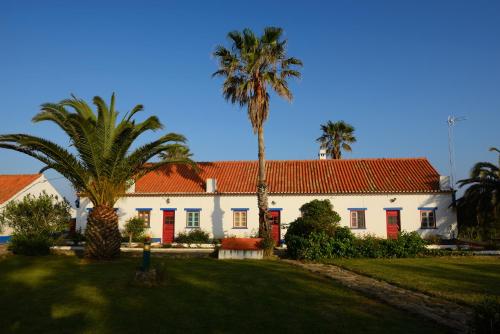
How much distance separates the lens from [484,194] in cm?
2427

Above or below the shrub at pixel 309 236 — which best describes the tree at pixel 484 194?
above

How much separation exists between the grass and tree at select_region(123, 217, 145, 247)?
12.6 metres

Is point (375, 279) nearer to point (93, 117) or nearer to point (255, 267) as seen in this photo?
point (255, 267)

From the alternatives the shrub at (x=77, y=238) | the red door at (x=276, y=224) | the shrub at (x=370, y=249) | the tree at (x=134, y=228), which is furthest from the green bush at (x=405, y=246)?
the shrub at (x=77, y=238)

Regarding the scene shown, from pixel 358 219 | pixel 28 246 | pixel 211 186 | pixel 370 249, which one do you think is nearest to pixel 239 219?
pixel 211 186

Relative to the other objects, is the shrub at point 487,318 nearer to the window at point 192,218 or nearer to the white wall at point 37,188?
the window at point 192,218

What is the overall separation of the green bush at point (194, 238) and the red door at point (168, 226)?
3.42 ft

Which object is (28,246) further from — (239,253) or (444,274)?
(444,274)

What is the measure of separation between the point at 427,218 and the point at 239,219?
12.6 metres

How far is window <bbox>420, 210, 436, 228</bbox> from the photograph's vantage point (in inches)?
1046

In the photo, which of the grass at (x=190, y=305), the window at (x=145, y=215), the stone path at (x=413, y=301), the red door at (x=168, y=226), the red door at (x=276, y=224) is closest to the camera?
the grass at (x=190, y=305)

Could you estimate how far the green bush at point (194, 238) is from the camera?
2697cm

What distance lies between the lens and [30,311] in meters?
8.63

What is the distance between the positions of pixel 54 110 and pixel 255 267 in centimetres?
1037
